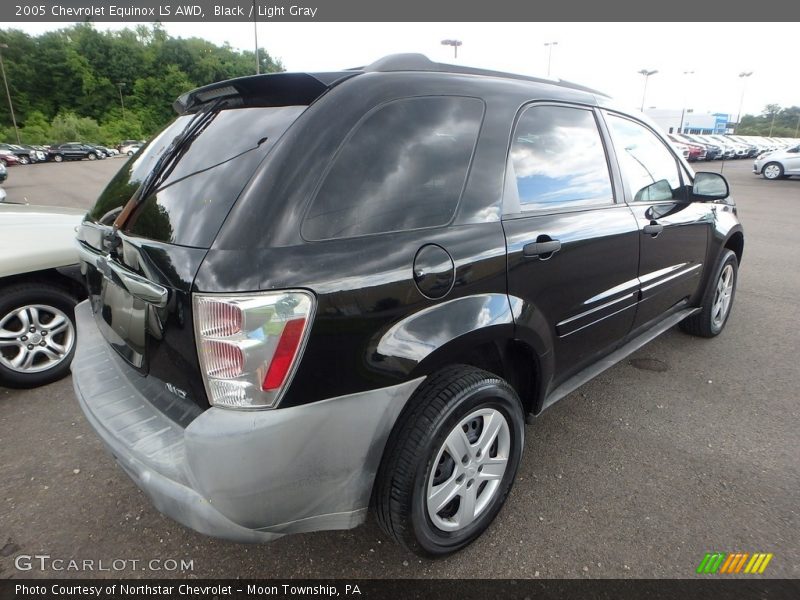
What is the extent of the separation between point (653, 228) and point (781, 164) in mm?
22707

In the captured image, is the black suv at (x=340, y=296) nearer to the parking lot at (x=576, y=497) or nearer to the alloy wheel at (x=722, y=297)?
the parking lot at (x=576, y=497)

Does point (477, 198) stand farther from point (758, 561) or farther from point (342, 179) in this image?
point (758, 561)

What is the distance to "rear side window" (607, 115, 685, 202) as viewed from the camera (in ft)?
9.21

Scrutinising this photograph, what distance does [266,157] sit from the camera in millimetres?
1550

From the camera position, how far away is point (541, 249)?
209cm

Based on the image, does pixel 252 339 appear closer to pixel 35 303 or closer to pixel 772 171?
pixel 35 303

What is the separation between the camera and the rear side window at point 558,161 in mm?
2150

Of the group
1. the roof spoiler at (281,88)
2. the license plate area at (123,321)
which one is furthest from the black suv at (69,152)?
the roof spoiler at (281,88)

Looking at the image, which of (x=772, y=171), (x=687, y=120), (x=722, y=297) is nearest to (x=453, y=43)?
(x=772, y=171)

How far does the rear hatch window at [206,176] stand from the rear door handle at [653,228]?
2119 mm

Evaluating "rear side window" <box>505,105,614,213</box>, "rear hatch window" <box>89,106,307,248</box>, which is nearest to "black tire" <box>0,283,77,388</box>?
"rear hatch window" <box>89,106,307,248</box>

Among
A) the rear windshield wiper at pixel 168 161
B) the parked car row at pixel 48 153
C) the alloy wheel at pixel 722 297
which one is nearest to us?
the rear windshield wiper at pixel 168 161

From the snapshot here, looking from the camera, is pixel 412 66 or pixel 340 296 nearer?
pixel 340 296

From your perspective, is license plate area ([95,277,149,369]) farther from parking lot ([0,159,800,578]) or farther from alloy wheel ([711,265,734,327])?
alloy wheel ([711,265,734,327])
